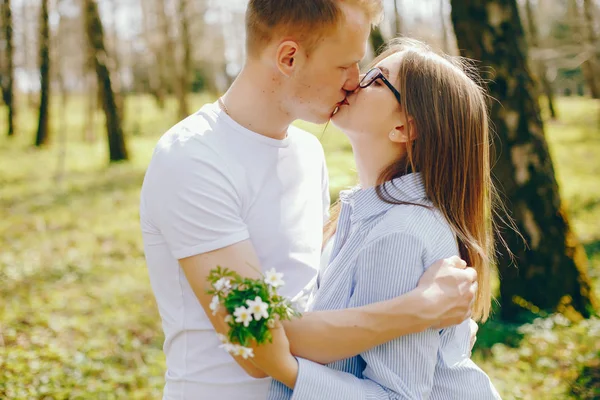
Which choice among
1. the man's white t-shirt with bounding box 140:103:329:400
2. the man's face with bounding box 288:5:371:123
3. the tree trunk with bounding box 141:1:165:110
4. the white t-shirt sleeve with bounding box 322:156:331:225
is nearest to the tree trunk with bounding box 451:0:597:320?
the white t-shirt sleeve with bounding box 322:156:331:225

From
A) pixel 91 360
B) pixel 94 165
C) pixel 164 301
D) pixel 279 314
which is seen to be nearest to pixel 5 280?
pixel 91 360

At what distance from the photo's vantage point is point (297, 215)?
2209 millimetres

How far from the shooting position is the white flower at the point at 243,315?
5.53 feet

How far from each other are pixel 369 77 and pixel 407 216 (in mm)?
629

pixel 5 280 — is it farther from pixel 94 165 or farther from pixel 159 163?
pixel 94 165

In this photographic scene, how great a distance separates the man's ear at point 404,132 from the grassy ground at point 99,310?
452 mm

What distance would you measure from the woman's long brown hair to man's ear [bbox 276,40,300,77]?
422 mm

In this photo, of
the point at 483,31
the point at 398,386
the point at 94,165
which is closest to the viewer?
the point at 398,386

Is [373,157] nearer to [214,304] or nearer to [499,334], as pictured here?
[214,304]

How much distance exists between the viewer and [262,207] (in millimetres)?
2072

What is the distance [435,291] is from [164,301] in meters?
0.96

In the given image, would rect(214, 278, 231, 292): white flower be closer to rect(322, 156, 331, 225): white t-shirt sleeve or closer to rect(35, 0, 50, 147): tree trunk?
rect(322, 156, 331, 225): white t-shirt sleeve

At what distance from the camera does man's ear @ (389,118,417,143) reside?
7.31ft

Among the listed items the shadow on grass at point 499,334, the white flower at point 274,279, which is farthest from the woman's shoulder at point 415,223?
the shadow on grass at point 499,334
